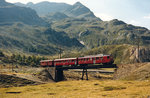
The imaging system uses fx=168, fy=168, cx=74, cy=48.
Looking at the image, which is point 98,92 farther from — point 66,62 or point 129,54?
point 129,54

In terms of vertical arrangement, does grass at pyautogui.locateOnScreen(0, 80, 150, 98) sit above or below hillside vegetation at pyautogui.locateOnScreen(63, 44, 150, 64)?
below

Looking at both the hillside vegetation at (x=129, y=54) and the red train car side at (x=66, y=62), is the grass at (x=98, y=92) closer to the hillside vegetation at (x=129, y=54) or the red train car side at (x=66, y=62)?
the red train car side at (x=66, y=62)

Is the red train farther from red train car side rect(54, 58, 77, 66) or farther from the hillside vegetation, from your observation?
the hillside vegetation

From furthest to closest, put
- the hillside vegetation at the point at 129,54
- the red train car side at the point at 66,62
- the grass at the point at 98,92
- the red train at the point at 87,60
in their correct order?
the hillside vegetation at the point at 129,54 → the red train car side at the point at 66,62 → the red train at the point at 87,60 → the grass at the point at 98,92

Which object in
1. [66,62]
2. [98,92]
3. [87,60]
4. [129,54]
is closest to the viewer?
[98,92]

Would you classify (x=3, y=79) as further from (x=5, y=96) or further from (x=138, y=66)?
(x=138, y=66)

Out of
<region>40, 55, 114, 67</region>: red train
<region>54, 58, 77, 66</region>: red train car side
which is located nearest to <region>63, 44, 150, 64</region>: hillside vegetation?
<region>54, 58, 77, 66</region>: red train car side

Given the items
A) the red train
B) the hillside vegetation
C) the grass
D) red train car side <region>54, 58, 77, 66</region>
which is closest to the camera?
the grass

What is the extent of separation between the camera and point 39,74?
2776 inches

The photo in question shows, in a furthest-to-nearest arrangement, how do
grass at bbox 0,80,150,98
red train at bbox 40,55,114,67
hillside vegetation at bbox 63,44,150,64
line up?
hillside vegetation at bbox 63,44,150,64, red train at bbox 40,55,114,67, grass at bbox 0,80,150,98

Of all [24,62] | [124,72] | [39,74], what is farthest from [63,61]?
[24,62]

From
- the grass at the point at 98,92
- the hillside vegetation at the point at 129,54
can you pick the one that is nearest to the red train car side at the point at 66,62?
the grass at the point at 98,92

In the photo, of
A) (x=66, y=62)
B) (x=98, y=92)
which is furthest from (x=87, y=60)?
(x=98, y=92)

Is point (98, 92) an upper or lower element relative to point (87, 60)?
lower
